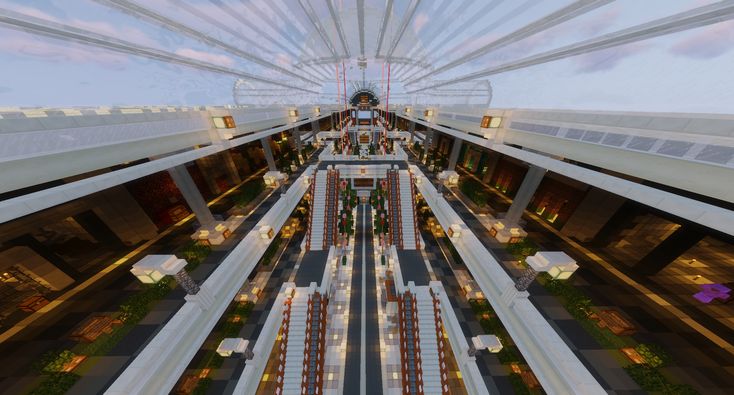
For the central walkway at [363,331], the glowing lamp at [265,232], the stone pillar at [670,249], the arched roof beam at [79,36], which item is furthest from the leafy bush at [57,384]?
the stone pillar at [670,249]

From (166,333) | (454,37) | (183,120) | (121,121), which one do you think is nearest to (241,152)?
(183,120)

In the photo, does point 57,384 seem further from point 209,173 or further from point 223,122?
point 209,173

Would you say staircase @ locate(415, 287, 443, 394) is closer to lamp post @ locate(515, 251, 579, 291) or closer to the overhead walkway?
lamp post @ locate(515, 251, 579, 291)

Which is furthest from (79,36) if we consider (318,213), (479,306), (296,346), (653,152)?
(479,306)

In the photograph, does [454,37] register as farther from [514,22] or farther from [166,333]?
[166,333]

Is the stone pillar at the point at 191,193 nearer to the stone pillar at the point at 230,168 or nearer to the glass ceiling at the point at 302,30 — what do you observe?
the glass ceiling at the point at 302,30

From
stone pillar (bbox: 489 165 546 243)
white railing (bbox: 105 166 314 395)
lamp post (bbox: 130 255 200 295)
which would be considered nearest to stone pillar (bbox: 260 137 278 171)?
white railing (bbox: 105 166 314 395)
